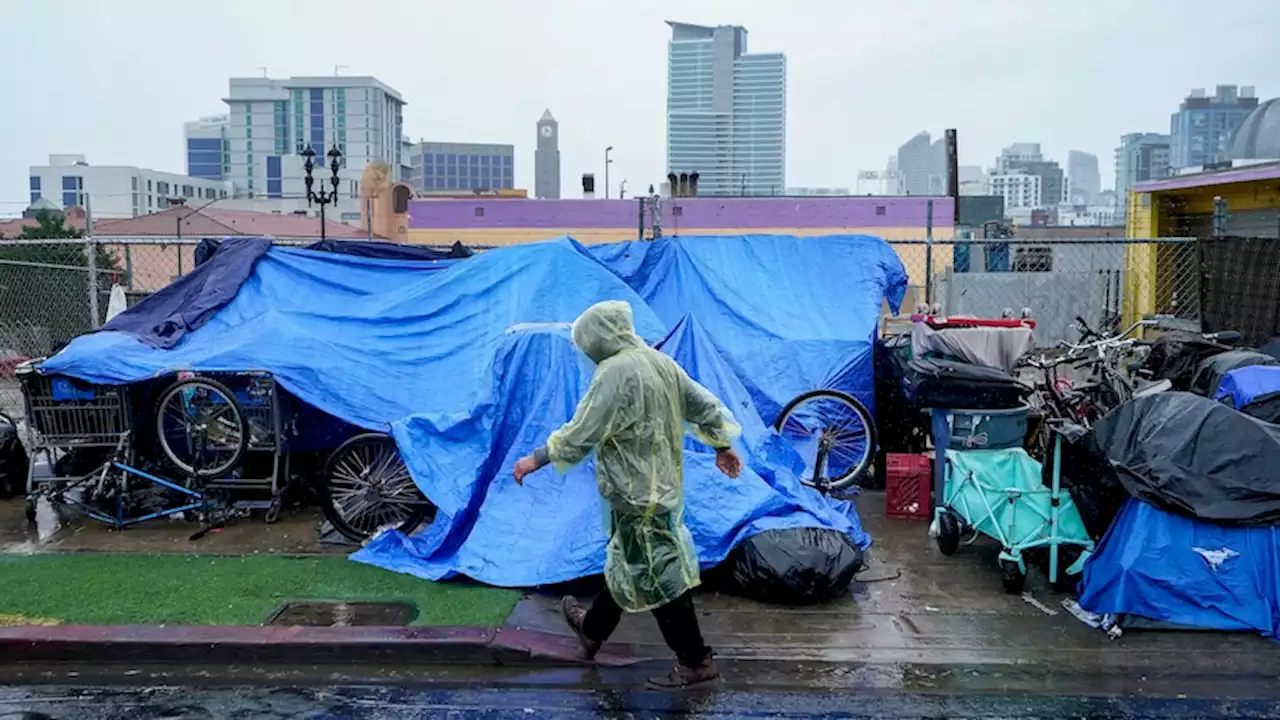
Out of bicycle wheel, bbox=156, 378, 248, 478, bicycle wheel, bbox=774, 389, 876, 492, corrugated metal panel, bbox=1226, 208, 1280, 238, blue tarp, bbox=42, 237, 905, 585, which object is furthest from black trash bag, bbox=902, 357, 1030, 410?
corrugated metal panel, bbox=1226, 208, 1280, 238

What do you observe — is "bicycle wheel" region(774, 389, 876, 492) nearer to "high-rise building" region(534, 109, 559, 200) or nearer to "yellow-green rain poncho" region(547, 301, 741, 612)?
"yellow-green rain poncho" region(547, 301, 741, 612)

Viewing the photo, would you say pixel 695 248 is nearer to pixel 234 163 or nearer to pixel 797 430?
pixel 797 430

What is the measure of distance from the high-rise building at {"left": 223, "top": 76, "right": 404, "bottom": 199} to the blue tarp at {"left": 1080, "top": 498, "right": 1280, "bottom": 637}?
133 meters

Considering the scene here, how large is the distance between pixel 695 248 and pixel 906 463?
2999 mm

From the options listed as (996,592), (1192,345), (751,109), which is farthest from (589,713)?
(751,109)

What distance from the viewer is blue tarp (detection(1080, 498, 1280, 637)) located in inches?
200

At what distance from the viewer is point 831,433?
7.97 m

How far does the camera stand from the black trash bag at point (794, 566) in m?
5.57

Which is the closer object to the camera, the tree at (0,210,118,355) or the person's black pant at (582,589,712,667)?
the person's black pant at (582,589,712,667)

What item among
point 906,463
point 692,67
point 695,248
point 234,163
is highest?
point 692,67

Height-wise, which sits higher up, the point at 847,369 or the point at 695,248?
the point at 695,248

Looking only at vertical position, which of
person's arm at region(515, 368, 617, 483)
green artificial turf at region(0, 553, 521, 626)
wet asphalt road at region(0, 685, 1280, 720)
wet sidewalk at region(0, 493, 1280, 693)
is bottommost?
wet asphalt road at region(0, 685, 1280, 720)

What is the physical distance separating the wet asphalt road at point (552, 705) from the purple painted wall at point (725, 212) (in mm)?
34122

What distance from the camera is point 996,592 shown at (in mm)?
5902
